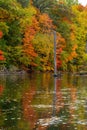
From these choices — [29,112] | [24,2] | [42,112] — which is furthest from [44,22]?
[29,112]

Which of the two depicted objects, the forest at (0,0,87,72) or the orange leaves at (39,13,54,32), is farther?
the orange leaves at (39,13,54,32)

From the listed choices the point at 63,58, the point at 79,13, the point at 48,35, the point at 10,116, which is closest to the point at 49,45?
the point at 48,35

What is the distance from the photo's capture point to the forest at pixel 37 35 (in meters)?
68.3

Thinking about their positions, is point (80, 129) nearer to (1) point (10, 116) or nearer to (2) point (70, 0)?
(1) point (10, 116)

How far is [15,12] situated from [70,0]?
57.7 m

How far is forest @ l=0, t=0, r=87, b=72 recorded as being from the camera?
224 ft

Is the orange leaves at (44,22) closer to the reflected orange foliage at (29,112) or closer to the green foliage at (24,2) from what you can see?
the green foliage at (24,2)

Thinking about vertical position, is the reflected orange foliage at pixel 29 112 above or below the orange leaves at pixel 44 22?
below

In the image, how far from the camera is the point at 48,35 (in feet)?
248

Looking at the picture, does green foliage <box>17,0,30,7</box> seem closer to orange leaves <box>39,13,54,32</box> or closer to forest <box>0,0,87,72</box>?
forest <box>0,0,87,72</box>

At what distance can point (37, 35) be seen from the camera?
240ft

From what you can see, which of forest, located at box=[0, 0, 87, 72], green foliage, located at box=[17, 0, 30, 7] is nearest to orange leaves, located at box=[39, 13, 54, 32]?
forest, located at box=[0, 0, 87, 72]

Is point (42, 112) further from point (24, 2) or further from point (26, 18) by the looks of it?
point (24, 2)

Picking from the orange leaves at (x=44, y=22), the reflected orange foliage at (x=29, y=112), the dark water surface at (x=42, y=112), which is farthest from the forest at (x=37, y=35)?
the reflected orange foliage at (x=29, y=112)
